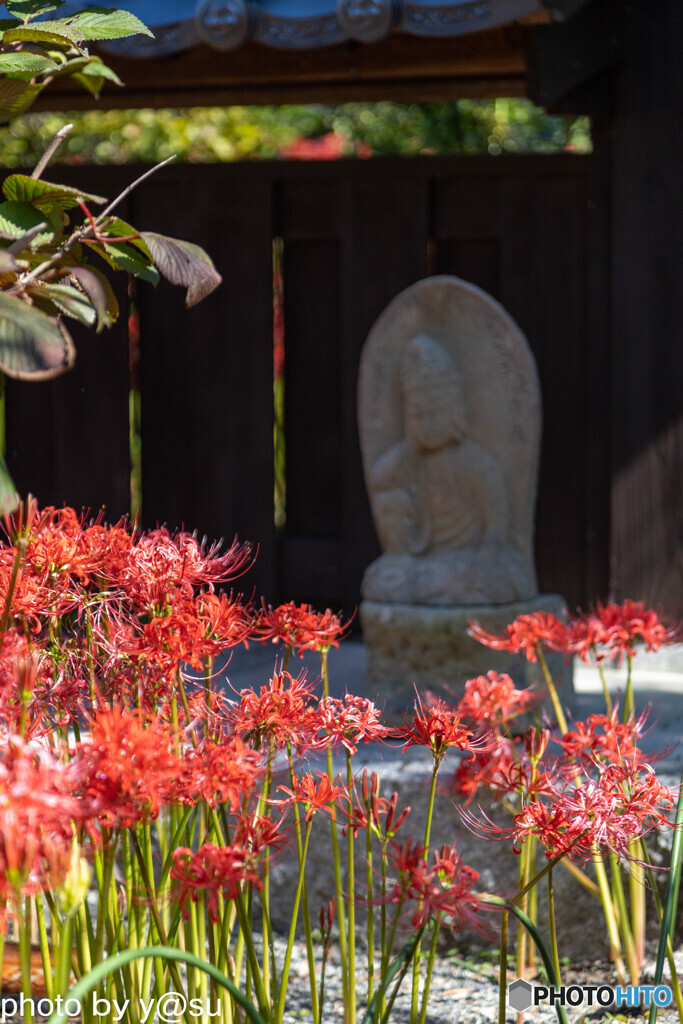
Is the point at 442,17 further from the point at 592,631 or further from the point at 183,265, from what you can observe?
the point at 183,265

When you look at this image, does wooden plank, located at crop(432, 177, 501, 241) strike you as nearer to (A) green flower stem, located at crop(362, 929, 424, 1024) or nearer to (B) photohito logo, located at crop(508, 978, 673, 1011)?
(B) photohito logo, located at crop(508, 978, 673, 1011)

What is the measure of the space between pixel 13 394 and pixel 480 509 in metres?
2.46

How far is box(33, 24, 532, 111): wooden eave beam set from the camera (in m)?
4.34

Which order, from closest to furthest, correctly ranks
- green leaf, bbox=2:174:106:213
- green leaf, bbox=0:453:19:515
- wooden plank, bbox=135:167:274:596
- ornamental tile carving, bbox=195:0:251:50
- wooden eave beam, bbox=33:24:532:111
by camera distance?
1. green leaf, bbox=0:453:19:515
2. green leaf, bbox=2:174:106:213
3. ornamental tile carving, bbox=195:0:251:50
4. wooden eave beam, bbox=33:24:532:111
5. wooden plank, bbox=135:167:274:596

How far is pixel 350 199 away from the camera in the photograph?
4.63 meters

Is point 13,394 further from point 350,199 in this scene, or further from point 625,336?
point 625,336

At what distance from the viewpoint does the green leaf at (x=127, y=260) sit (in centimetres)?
116

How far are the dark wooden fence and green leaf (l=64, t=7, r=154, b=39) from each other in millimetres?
3188

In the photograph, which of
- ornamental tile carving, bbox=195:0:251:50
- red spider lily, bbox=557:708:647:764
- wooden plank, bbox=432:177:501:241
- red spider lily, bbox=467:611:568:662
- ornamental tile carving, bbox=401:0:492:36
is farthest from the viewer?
wooden plank, bbox=432:177:501:241

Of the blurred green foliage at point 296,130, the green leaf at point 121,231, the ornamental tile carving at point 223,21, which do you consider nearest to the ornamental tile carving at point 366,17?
the ornamental tile carving at point 223,21

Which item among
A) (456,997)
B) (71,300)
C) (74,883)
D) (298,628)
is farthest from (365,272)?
(74,883)

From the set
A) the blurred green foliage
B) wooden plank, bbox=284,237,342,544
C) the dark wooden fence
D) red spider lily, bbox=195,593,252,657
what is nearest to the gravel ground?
red spider lily, bbox=195,593,252,657

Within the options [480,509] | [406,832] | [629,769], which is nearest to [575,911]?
[406,832]

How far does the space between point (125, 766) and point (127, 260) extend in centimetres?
54
